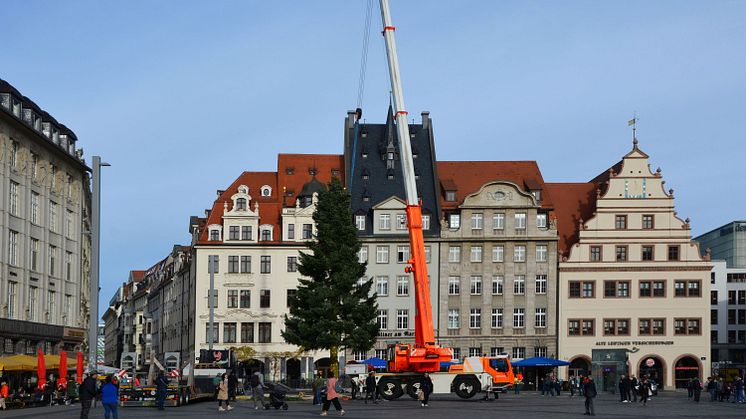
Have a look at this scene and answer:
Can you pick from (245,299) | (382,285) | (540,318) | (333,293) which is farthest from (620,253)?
(245,299)

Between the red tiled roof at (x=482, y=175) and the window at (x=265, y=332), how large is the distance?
18.0 meters

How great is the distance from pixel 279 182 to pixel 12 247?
3591 cm

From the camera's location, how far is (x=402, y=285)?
334 feet

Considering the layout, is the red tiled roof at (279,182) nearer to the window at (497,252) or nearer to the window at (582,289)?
the window at (497,252)

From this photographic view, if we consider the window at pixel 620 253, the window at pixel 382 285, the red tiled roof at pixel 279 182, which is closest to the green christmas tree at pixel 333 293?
the window at pixel 382 285

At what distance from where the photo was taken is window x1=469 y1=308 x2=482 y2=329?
101 meters

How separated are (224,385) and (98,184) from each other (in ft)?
47.4

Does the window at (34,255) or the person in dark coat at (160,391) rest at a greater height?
the window at (34,255)

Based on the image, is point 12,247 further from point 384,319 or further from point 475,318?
point 475,318

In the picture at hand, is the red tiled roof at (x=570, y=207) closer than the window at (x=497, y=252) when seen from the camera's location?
No

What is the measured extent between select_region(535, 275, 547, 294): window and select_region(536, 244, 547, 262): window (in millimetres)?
1418

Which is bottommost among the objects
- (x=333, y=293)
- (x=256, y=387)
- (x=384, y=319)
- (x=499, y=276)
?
(x=256, y=387)

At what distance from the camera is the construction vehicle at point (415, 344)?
2338 inches

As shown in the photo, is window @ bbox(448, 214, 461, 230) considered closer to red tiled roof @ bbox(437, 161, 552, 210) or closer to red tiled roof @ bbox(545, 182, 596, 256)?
red tiled roof @ bbox(437, 161, 552, 210)
